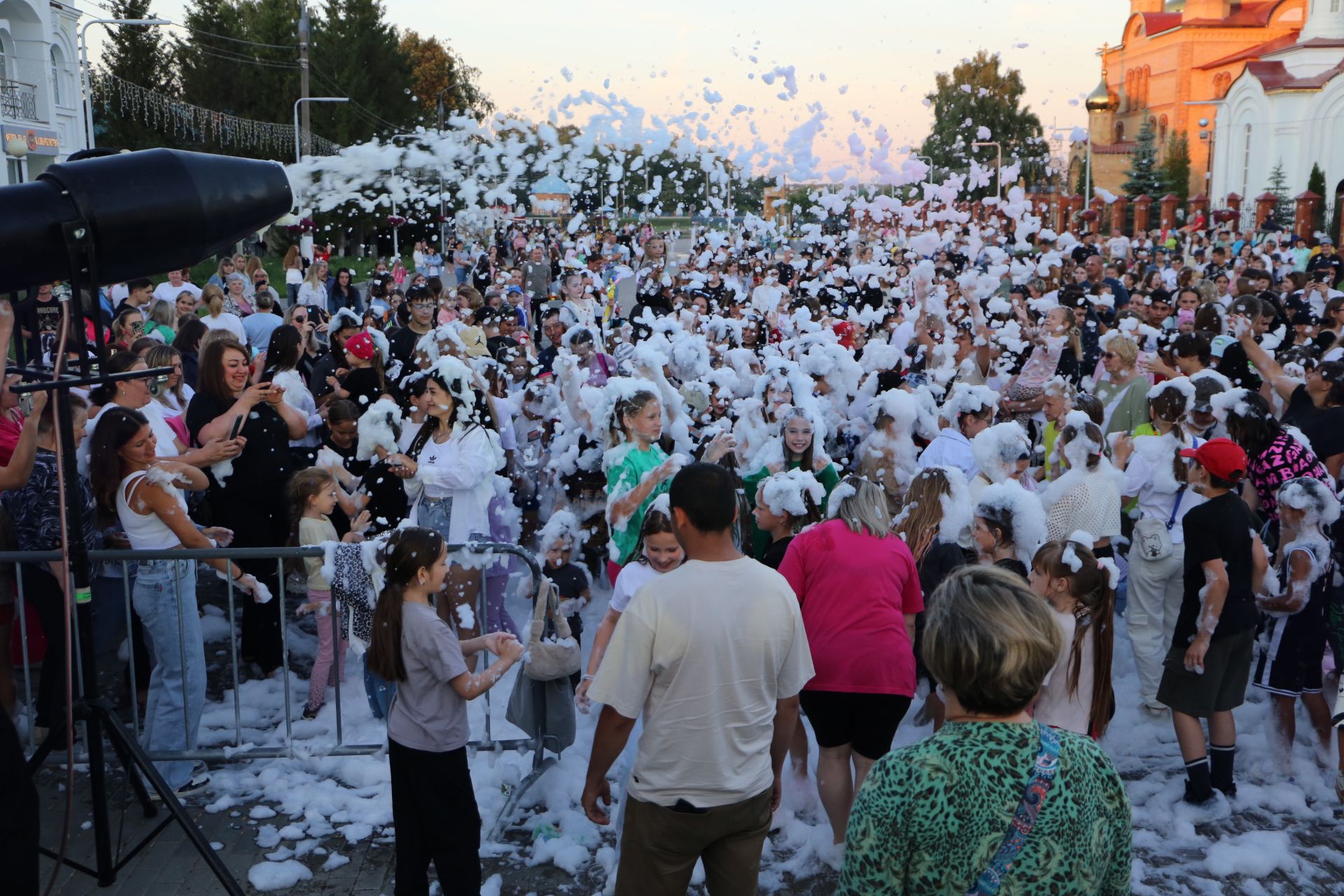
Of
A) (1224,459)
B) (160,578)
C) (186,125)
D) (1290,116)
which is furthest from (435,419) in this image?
(1290,116)

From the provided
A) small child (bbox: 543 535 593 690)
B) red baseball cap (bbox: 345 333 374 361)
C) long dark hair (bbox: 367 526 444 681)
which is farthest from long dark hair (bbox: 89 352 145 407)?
long dark hair (bbox: 367 526 444 681)

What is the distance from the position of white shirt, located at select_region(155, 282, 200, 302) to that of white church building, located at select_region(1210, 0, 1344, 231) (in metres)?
44.6

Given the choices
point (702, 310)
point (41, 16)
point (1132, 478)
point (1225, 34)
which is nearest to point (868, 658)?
point (1132, 478)

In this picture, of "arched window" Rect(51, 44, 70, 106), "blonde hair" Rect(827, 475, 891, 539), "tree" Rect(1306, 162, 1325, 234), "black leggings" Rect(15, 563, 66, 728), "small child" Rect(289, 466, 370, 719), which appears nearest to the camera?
"blonde hair" Rect(827, 475, 891, 539)

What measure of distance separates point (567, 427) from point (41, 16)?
3402 cm

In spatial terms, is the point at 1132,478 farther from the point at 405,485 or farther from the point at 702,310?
the point at 702,310

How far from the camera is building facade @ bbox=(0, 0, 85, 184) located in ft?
109

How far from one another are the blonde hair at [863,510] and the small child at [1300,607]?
2.08 meters

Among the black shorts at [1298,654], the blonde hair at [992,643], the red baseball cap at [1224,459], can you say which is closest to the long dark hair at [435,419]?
the red baseball cap at [1224,459]

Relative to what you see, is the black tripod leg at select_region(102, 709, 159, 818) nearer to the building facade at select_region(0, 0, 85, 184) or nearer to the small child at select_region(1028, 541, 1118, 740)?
the small child at select_region(1028, 541, 1118, 740)

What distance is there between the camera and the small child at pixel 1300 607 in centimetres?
528

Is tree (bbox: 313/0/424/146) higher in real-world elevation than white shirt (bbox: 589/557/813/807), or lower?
higher

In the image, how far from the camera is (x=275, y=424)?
21.1ft

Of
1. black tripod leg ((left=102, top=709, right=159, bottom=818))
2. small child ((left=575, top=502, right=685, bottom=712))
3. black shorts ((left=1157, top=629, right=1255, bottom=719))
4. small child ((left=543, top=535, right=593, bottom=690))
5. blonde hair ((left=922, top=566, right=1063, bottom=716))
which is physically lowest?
black tripod leg ((left=102, top=709, right=159, bottom=818))
